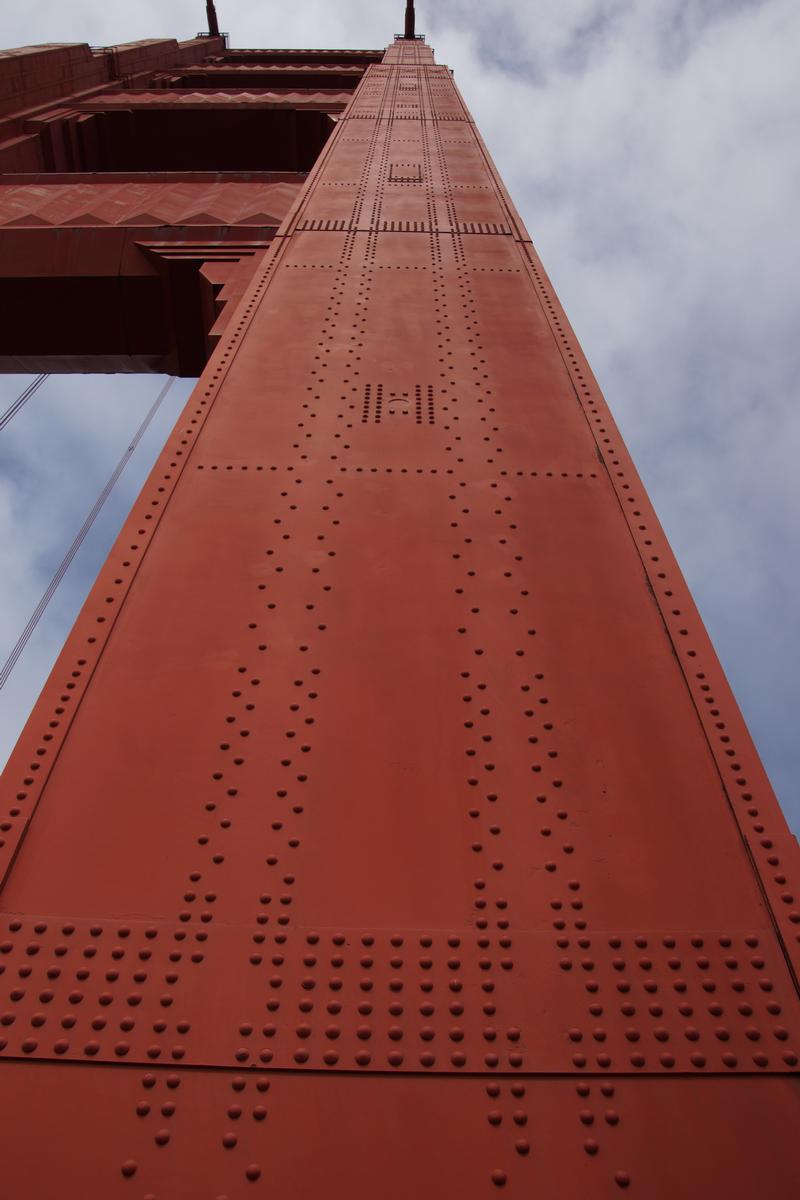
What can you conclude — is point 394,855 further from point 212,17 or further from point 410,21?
point 212,17

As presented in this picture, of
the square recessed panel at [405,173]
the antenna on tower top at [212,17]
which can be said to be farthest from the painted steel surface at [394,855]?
the antenna on tower top at [212,17]

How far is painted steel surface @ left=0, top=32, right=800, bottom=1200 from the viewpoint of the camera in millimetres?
2043

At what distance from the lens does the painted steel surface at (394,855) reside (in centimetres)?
204

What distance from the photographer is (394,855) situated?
8.71ft

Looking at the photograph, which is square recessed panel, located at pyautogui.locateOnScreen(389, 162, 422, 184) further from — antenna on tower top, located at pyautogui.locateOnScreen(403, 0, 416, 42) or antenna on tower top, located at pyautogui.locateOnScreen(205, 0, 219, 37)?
antenna on tower top, located at pyautogui.locateOnScreen(205, 0, 219, 37)

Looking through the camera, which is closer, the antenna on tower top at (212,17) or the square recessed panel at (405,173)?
the square recessed panel at (405,173)

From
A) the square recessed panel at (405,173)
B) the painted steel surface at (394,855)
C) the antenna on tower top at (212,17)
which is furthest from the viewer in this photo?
the antenna on tower top at (212,17)

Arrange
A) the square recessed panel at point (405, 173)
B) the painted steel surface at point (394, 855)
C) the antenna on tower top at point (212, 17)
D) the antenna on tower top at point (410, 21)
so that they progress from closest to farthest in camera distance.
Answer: the painted steel surface at point (394, 855)
the square recessed panel at point (405, 173)
the antenna on tower top at point (410, 21)
the antenna on tower top at point (212, 17)

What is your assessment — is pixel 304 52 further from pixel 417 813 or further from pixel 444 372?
pixel 417 813

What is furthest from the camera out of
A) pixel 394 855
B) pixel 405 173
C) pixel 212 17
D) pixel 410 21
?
pixel 212 17

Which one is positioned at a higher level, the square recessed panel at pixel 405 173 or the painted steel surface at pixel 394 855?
the square recessed panel at pixel 405 173

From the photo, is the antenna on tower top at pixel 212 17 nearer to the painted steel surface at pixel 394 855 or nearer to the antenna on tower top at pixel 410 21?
the antenna on tower top at pixel 410 21

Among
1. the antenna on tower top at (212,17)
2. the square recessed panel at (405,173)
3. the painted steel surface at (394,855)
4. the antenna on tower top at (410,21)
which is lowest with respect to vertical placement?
the painted steel surface at (394,855)

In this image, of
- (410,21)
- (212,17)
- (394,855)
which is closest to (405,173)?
(394,855)
